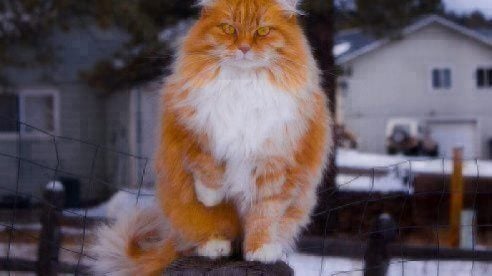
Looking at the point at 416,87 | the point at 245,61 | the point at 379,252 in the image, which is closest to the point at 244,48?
the point at 245,61

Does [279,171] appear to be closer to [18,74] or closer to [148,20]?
[148,20]

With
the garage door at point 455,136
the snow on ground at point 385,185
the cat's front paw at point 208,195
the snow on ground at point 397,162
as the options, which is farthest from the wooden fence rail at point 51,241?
the garage door at point 455,136

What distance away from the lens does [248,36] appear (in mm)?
1568

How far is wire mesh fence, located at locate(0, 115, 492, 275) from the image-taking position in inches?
97.8

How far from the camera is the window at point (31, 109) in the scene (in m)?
7.69

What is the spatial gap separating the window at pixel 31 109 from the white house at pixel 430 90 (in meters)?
3.19

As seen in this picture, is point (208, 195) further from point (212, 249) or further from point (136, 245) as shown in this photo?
point (136, 245)

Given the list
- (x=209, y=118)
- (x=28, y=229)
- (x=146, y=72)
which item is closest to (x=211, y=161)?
(x=209, y=118)

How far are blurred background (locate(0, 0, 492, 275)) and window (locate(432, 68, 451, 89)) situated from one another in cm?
3

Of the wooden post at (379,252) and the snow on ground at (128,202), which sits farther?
the wooden post at (379,252)

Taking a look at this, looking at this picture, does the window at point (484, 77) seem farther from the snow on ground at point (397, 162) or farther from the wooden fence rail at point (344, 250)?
the wooden fence rail at point (344, 250)

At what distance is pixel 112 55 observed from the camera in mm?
6492

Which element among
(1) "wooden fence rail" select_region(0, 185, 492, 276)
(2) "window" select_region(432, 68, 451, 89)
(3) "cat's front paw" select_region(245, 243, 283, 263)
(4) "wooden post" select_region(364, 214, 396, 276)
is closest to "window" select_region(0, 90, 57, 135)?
(2) "window" select_region(432, 68, 451, 89)

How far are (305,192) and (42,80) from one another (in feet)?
21.4
